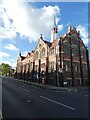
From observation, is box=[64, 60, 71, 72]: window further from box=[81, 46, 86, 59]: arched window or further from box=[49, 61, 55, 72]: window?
box=[81, 46, 86, 59]: arched window

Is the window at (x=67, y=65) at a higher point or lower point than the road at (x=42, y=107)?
higher

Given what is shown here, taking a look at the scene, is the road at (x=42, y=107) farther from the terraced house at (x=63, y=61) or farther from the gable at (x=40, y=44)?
the gable at (x=40, y=44)

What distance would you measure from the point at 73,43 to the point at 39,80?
15.2 meters

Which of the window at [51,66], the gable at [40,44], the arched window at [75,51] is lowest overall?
the window at [51,66]

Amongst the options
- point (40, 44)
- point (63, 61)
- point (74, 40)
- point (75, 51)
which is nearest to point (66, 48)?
point (75, 51)

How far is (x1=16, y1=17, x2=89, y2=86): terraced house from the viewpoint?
135 feet

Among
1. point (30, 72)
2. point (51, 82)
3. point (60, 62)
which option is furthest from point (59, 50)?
point (30, 72)

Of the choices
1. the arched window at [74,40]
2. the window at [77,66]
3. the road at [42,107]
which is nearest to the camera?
the road at [42,107]

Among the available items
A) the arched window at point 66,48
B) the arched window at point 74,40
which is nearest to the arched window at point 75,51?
the arched window at point 74,40

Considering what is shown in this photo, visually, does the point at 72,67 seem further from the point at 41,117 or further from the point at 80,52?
the point at 41,117

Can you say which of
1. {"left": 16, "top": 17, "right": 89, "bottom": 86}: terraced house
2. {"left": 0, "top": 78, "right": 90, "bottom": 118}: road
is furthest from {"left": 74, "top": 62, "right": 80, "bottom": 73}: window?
{"left": 0, "top": 78, "right": 90, "bottom": 118}: road

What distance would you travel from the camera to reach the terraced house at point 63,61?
4103 centimetres

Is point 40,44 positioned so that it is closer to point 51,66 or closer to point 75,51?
point 51,66

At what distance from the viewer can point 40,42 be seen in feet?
168
